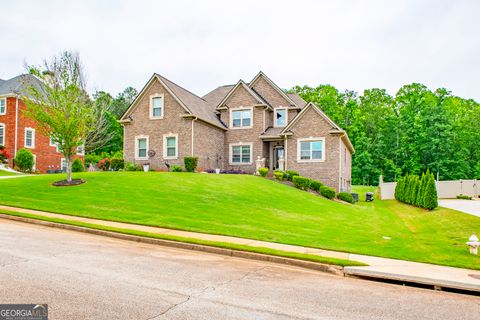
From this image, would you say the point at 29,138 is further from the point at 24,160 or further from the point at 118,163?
the point at 118,163

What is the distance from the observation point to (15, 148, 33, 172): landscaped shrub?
1318 inches

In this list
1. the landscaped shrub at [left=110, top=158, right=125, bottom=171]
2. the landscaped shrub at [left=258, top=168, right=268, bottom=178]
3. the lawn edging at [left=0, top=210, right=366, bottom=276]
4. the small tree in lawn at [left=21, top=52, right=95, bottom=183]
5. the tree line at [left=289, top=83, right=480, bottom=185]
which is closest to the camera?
the lawn edging at [left=0, top=210, right=366, bottom=276]

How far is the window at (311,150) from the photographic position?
27.7 metres

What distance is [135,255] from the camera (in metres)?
8.17

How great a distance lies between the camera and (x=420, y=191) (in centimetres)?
2352

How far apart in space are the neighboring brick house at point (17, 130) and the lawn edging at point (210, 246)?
86.6 ft

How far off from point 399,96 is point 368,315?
66410mm

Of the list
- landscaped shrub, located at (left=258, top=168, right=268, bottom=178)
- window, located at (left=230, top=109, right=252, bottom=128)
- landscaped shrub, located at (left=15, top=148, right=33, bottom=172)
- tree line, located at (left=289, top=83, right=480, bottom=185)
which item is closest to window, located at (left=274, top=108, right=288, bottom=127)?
window, located at (left=230, top=109, right=252, bottom=128)

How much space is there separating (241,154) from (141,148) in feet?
28.8

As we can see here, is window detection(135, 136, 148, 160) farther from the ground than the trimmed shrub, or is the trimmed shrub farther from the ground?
window detection(135, 136, 148, 160)

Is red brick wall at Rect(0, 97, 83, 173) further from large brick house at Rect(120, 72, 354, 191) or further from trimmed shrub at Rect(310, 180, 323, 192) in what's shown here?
trimmed shrub at Rect(310, 180, 323, 192)

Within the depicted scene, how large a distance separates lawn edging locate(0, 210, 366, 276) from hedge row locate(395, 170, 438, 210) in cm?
1649

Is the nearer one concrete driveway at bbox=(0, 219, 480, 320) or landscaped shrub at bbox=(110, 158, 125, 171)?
concrete driveway at bbox=(0, 219, 480, 320)

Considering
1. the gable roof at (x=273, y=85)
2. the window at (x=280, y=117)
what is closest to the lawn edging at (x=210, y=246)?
the window at (x=280, y=117)
